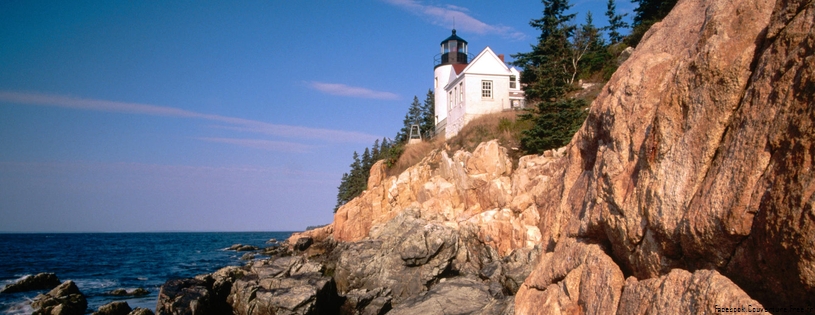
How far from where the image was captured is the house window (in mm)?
36594

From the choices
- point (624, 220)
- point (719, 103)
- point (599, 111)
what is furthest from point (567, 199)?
point (719, 103)

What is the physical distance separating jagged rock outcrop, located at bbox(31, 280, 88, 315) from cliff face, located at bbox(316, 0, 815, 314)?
1932 centimetres

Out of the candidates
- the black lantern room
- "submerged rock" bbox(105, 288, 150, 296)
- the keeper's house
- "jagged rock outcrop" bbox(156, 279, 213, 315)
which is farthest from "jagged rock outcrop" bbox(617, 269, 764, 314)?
the black lantern room

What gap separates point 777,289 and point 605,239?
110 inches

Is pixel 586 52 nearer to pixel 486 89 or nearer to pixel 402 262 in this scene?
pixel 486 89

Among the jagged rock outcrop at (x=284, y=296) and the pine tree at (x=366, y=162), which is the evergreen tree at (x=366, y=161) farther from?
the jagged rock outcrop at (x=284, y=296)

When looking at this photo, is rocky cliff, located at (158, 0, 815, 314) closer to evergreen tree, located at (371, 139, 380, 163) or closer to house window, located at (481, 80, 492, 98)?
house window, located at (481, 80, 492, 98)

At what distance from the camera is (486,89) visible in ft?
121

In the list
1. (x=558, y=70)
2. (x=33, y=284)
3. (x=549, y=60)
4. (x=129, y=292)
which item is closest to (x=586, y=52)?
(x=549, y=60)

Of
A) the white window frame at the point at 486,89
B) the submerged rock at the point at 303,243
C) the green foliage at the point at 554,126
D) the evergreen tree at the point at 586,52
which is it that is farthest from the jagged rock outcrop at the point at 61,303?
the evergreen tree at the point at 586,52

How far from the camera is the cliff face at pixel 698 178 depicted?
474 cm

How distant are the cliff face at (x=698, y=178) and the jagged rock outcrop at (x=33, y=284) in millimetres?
27801

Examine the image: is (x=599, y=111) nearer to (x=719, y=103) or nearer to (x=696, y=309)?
(x=719, y=103)

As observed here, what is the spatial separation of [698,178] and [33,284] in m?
31.5
